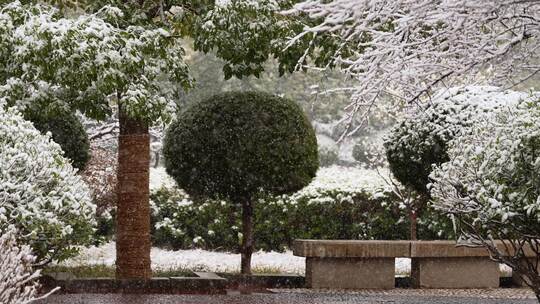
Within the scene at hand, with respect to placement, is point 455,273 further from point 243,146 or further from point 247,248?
point 243,146

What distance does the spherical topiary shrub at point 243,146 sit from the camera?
11.7 m

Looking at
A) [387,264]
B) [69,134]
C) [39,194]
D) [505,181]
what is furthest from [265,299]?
[69,134]

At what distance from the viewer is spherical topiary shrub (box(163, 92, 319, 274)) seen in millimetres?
11742

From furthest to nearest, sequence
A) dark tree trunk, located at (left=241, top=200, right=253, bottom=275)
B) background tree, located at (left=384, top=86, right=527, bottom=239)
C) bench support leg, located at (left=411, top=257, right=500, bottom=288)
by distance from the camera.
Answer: dark tree trunk, located at (left=241, top=200, right=253, bottom=275) → background tree, located at (left=384, top=86, right=527, bottom=239) → bench support leg, located at (left=411, top=257, right=500, bottom=288)

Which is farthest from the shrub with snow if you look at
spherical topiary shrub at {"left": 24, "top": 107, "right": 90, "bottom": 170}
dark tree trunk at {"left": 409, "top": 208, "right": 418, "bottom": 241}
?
spherical topiary shrub at {"left": 24, "top": 107, "right": 90, "bottom": 170}

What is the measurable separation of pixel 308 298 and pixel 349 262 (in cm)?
146

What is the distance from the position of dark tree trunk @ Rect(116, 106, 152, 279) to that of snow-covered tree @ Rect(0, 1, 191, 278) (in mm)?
12

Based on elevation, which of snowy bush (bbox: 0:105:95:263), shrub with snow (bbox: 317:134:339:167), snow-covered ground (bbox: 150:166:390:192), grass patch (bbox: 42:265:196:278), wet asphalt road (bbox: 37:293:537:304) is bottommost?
wet asphalt road (bbox: 37:293:537:304)

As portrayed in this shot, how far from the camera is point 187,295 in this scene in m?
10.6

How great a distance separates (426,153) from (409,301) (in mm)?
3150

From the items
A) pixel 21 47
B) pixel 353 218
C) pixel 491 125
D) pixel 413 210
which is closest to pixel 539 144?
pixel 491 125

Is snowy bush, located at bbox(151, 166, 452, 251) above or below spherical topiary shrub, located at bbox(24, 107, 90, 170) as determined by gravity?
below

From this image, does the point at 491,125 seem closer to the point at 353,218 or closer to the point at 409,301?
the point at 409,301

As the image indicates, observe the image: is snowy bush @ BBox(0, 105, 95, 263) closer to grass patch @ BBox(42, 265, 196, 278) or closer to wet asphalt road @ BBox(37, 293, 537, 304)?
wet asphalt road @ BBox(37, 293, 537, 304)
